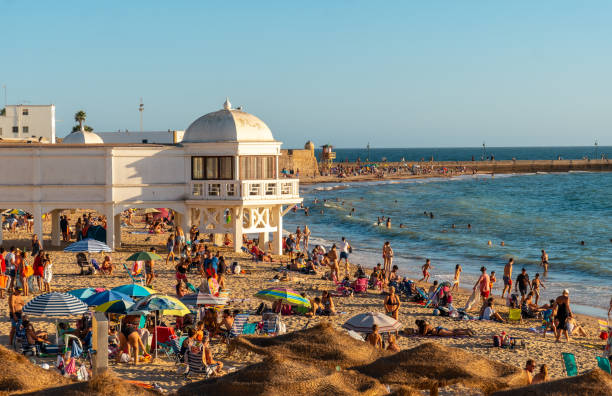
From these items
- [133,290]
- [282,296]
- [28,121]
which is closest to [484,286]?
[282,296]

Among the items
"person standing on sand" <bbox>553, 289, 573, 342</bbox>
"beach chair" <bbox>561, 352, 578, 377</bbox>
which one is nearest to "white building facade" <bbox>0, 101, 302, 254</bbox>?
"person standing on sand" <bbox>553, 289, 573, 342</bbox>

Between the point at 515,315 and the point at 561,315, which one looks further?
the point at 515,315

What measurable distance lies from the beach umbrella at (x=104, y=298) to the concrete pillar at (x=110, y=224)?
11529 mm

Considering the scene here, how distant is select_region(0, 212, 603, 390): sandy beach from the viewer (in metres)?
14.8

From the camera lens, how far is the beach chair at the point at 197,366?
13573 millimetres

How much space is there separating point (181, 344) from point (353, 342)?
4083 millimetres

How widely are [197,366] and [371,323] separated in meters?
3.67

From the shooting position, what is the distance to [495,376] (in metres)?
10.8

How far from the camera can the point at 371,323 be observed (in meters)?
15.0

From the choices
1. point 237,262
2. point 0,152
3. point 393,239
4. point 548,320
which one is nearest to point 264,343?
point 548,320

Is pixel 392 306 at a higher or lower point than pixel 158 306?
lower

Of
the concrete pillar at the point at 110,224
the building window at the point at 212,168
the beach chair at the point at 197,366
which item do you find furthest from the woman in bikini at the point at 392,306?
the concrete pillar at the point at 110,224

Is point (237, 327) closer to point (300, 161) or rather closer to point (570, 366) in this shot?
point (570, 366)

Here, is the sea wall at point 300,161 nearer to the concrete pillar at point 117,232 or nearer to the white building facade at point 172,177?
the concrete pillar at point 117,232
